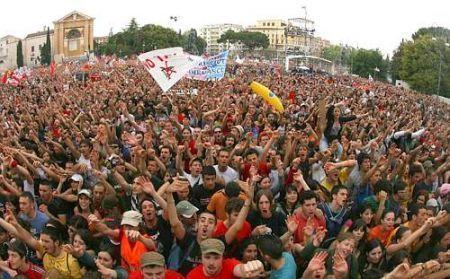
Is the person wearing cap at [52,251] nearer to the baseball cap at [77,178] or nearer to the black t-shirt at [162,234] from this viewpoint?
the black t-shirt at [162,234]

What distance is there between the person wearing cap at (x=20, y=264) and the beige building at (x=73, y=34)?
106m

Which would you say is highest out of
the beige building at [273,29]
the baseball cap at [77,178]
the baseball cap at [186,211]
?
the beige building at [273,29]

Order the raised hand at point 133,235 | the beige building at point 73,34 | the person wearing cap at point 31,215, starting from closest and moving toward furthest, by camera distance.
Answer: the raised hand at point 133,235, the person wearing cap at point 31,215, the beige building at point 73,34

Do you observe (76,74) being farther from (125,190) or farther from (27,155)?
(125,190)

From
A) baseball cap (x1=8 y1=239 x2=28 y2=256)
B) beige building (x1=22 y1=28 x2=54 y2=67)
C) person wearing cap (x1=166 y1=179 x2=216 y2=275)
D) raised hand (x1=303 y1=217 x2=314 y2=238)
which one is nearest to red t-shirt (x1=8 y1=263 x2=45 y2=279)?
baseball cap (x1=8 y1=239 x2=28 y2=256)

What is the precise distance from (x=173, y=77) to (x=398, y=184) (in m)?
7.48

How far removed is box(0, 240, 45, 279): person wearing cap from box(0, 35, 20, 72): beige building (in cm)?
12727

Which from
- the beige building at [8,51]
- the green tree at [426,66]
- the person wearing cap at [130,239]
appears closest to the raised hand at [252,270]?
the person wearing cap at [130,239]

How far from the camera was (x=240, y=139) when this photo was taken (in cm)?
855

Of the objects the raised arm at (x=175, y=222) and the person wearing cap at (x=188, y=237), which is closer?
the person wearing cap at (x=188, y=237)

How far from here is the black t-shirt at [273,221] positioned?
4945 millimetres

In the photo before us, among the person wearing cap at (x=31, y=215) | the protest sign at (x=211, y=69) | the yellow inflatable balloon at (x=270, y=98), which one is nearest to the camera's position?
the person wearing cap at (x=31, y=215)

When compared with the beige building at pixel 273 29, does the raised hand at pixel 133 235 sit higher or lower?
lower

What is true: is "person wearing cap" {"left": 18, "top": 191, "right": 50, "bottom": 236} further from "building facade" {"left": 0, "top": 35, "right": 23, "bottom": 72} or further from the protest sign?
"building facade" {"left": 0, "top": 35, "right": 23, "bottom": 72}
